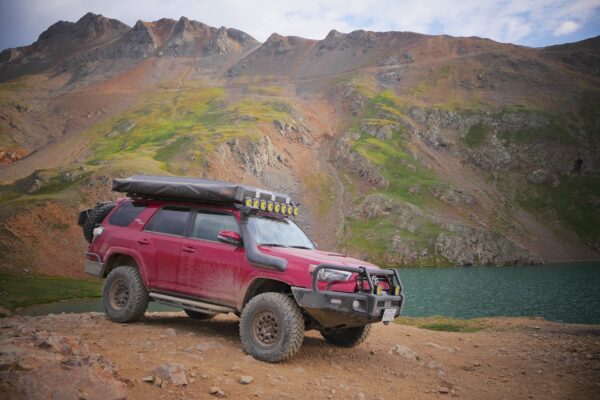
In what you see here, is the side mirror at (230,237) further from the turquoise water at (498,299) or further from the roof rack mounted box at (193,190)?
the turquoise water at (498,299)

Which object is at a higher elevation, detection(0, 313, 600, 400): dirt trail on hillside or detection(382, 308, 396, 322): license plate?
detection(382, 308, 396, 322): license plate

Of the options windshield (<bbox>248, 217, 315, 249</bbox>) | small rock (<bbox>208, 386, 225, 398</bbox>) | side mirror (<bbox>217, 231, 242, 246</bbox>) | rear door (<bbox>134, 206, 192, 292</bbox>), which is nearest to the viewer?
small rock (<bbox>208, 386, 225, 398</bbox>)

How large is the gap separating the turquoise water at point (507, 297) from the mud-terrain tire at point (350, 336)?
23.5 metres

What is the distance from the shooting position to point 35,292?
32.0 metres

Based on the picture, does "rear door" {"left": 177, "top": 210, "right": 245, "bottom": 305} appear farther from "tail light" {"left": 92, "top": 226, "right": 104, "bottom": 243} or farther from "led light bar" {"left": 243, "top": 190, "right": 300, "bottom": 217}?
"tail light" {"left": 92, "top": 226, "right": 104, "bottom": 243}

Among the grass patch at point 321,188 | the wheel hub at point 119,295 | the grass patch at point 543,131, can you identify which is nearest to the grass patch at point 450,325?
the wheel hub at point 119,295

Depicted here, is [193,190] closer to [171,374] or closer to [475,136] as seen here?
[171,374]

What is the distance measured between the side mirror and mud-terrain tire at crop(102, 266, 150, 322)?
101 inches

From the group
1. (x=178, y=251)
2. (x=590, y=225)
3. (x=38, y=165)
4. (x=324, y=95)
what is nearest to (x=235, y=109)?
(x=324, y=95)

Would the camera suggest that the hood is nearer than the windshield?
Yes

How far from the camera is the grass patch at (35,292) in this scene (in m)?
29.2

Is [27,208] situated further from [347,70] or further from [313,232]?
[347,70]

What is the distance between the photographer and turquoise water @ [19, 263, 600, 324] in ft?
99.7

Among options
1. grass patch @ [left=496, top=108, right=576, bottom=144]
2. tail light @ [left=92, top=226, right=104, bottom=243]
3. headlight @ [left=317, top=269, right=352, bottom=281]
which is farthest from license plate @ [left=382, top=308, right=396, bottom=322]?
grass patch @ [left=496, top=108, right=576, bottom=144]
